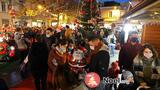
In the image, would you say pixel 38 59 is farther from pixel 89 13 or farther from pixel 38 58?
pixel 89 13

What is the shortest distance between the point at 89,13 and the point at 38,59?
642 centimetres

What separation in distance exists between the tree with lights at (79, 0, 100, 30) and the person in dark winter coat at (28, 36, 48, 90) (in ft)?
19.2

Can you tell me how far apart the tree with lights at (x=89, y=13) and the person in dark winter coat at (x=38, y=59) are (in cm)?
584

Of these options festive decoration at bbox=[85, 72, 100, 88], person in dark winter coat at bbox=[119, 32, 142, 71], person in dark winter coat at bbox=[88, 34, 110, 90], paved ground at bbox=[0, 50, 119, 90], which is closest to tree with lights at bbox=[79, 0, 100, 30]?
paved ground at bbox=[0, 50, 119, 90]

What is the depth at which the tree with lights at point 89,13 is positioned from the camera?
41.1ft

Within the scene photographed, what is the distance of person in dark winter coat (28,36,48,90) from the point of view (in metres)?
6.70

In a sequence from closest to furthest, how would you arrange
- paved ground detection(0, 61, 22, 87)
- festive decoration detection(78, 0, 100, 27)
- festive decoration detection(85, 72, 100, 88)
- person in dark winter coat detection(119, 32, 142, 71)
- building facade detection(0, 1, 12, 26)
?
1. festive decoration detection(85, 72, 100, 88)
2. person in dark winter coat detection(119, 32, 142, 71)
3. paved ground detection(0, 61, 22, 87)
4. festive decoration detection(78, 0, 100, 27)
5. building facade detection(0, 1, 12, 26)

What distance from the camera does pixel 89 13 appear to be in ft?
41.6

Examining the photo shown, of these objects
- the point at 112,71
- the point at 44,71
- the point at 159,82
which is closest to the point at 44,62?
the point at 44,71

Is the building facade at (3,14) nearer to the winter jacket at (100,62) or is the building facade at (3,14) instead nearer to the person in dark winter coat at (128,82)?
the winter jacket at (100,62)

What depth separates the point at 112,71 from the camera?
6.25 m

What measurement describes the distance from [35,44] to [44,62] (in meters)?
0.50

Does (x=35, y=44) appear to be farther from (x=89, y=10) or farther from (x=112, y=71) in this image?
(x=89, y=10)

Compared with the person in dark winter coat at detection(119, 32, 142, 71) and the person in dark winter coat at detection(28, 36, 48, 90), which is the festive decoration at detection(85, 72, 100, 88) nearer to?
the person in dark winter coat at detection(119, 32, 142, 71)
